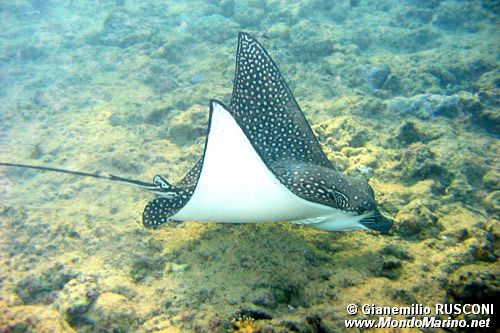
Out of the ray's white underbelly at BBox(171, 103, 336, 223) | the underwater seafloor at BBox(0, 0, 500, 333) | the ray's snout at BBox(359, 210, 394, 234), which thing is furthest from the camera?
the ray's snout at BBox(359, 210, 394, 234)

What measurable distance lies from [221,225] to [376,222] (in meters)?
1.76

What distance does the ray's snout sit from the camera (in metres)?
3.15

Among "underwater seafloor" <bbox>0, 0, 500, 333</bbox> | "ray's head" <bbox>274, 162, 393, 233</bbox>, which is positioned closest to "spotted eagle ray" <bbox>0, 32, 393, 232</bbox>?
"ray's head" <bbox>274, 162, 393, 233</bbox>

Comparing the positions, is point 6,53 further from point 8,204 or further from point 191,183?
point 191,183

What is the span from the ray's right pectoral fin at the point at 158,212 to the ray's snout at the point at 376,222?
6.48 ft

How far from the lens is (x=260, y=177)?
8.41 ft

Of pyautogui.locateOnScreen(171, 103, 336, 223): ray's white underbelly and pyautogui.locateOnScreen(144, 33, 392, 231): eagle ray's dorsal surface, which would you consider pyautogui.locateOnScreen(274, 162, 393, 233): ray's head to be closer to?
pyautogui.locateOnScreen(144, 33, 392, 231): eagle ray's dorsal surface

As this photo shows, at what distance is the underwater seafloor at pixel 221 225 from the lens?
8.99ft

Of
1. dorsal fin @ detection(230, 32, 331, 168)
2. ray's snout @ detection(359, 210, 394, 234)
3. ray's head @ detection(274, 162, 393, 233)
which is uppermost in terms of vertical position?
dorsal fin @ detection(230, 32, 331, 168)

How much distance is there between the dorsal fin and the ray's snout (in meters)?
0.91

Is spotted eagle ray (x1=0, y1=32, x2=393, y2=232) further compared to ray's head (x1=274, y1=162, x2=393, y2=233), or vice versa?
ray's head (x1=274, y1=162, x2=393, y2=233)

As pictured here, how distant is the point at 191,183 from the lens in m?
3.50

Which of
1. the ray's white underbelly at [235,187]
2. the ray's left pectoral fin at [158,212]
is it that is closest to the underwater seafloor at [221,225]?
the ray's left pectoral fin at [158,212]

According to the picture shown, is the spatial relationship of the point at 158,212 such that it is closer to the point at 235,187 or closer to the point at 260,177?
the point at 235,187
